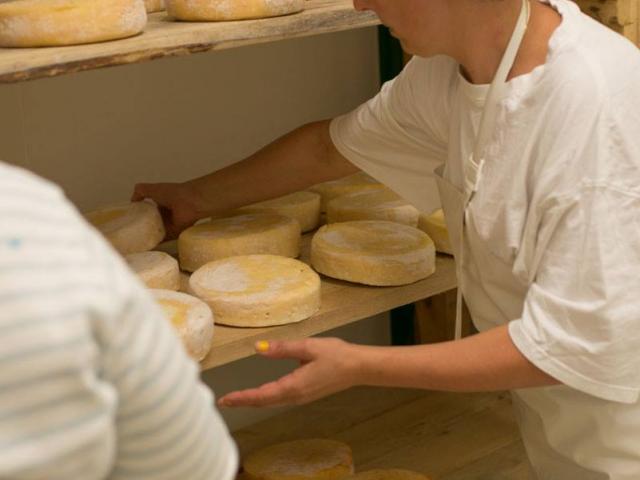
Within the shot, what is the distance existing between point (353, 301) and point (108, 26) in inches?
25.5

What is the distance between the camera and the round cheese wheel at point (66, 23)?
1.57m

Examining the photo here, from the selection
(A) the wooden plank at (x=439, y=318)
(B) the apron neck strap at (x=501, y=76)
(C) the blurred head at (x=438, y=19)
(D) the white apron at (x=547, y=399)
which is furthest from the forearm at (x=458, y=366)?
(A) the wooden plank at (x=439, y=318)

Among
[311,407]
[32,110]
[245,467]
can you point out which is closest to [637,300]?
[245,467]

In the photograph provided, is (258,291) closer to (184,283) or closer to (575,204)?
(184,283)

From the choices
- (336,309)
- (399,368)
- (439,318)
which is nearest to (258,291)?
(336,309)

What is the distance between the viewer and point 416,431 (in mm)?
2770

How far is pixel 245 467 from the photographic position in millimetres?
2307

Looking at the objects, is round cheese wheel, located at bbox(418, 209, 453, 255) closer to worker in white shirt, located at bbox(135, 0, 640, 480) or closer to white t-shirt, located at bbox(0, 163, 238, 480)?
worker in white shirt, located at bbox(135, 0, 640, 480)

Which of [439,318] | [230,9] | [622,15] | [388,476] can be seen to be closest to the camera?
[230,9]

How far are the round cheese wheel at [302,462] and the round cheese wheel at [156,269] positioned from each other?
20.5 inches

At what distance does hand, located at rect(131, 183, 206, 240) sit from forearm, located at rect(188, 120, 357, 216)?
16 millimetres

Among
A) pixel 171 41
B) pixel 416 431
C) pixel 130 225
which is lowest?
pixel 416 431

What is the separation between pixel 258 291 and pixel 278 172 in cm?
34

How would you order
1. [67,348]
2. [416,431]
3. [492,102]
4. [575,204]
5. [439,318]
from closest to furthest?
1. [67,348]
2. [575,204]
3. [492,102]
4. [416,431]
5. [439,318]
